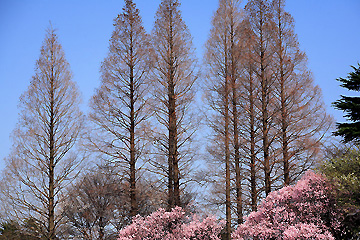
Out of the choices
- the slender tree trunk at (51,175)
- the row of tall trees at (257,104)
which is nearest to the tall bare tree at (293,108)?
the row of tall trees at (257,104)

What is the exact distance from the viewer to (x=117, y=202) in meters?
19.0

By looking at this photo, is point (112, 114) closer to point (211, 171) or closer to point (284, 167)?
point (211, 171)

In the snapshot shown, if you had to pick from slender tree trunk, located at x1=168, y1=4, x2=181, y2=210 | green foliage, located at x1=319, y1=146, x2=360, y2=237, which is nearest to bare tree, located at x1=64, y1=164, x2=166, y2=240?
slender tree trunk, located at x1=168, y1=4, x2=181, y2=210

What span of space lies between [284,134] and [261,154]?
4.96ft

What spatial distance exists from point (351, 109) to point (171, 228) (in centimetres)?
780

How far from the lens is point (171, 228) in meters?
12.8

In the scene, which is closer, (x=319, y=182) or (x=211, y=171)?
(x=319, y=182)

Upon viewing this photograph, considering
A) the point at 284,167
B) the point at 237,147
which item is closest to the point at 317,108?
the point at 284,167

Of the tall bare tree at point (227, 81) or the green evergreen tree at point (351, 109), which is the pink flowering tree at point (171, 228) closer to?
the tall bare tree at point (227, 81)

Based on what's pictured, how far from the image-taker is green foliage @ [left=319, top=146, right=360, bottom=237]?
35.6ft

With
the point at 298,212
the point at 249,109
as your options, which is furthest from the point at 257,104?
the point at 298,212

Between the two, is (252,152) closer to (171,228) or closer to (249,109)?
(249,109)

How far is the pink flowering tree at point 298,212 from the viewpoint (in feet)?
36.8

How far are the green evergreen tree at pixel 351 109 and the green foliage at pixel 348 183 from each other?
233 cm
